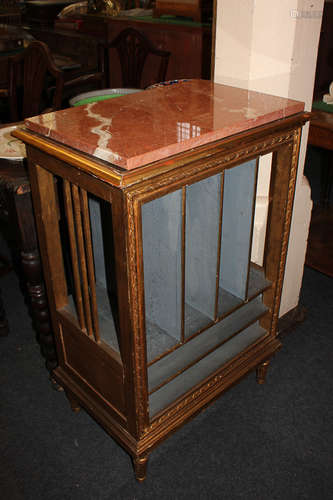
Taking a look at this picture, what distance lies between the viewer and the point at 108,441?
154cm

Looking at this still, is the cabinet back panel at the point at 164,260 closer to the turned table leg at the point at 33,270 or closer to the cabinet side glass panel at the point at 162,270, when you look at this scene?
the cabinet side glass panel at the point at 162,270

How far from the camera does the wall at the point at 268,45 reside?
1363 millimetres

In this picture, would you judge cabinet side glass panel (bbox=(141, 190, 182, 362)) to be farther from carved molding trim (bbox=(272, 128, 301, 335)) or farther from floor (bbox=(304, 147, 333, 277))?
floor (bbox=(304, 147, 333, 277))

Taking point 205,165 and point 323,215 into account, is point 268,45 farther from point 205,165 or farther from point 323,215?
point 323,215

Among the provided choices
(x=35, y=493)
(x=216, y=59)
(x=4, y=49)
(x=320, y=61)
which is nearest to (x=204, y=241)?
(x=216, y=59)

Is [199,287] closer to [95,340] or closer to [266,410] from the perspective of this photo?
[95,340]

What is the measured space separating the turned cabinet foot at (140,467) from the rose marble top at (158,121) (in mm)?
809

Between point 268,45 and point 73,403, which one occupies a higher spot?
point 268,45

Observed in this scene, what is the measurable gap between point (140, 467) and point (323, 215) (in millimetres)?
1882

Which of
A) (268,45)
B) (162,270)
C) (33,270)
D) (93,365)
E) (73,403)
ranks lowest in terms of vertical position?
(73,403)

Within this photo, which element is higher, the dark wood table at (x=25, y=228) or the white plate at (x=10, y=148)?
the white plate at (x=10, y=148)

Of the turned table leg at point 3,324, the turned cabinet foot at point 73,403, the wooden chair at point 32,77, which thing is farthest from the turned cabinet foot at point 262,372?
the wooden chair at point 32,77

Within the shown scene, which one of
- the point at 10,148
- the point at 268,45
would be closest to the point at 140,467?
the point at 10,148

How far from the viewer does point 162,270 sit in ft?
4.07
